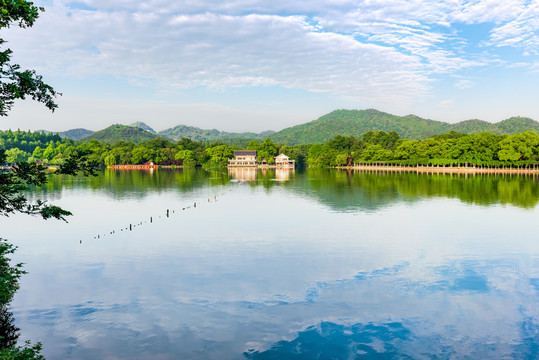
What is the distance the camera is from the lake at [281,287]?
14.3 metres

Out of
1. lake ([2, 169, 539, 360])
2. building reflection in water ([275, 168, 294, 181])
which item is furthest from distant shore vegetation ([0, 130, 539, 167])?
lake ([2, 169, 539, 360])

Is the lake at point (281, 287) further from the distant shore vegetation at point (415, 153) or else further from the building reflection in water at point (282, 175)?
the distant shore vegetation at point (415, 153)

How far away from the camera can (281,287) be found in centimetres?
2003

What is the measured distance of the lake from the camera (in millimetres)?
14266

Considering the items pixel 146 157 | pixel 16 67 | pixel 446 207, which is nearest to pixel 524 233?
pixel 446 207

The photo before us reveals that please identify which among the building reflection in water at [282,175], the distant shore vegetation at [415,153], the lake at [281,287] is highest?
the distant shore vegetation at [415,153]

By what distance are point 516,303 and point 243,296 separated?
11964mm

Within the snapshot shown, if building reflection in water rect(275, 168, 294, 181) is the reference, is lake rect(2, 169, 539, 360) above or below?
below

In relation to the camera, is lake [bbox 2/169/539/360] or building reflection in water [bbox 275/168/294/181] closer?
lake [bbox 2/169/539/360]

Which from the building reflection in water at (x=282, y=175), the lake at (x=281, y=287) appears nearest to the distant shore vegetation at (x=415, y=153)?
the building reflection in water at (x=282, y=175)

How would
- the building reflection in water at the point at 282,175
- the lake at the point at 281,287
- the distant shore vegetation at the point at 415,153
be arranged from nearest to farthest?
the lake at the point at 281,287 → the building reflection in water at the point at 282,175 → the distant shore vegetation at the point at 415,153

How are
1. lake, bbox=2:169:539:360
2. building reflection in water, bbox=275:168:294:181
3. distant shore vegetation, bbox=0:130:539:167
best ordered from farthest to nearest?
distant shore vegetation, bbox=0:130:539:167 → building reflection in water, bbox=275:168:294:181 → lake, bbox=2:169:539:360

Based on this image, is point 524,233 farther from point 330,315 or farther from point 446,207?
point 330,315

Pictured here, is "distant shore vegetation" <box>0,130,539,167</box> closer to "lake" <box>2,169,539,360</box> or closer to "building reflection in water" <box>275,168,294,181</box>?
"building reflection in water" <box>275,168,294,181</box>
